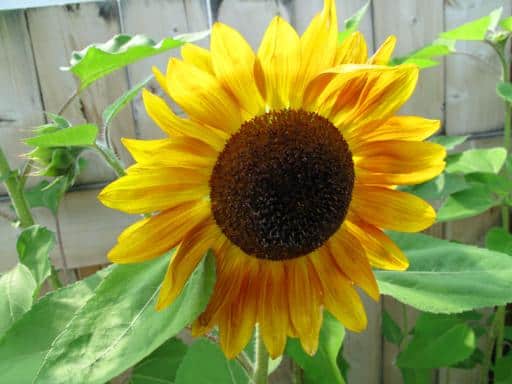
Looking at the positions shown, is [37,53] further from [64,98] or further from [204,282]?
[204,282]

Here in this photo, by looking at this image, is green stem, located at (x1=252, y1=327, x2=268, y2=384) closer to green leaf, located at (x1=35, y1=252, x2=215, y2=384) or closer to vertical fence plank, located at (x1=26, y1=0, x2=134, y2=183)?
green leaf, located at (x1=35, y1=252, x2=215, y2=384)

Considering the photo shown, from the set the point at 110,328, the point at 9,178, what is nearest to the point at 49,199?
the point at 9,178

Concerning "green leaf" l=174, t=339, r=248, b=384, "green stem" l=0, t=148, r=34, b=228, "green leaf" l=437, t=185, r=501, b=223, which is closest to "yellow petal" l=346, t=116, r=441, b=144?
"green leaf" l=174, t=339, r=248, b=384

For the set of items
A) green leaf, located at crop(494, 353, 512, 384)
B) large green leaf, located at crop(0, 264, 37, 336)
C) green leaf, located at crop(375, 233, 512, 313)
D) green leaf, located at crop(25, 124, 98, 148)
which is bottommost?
Result: green leaf, located at crop(494, 353, 512, 384)

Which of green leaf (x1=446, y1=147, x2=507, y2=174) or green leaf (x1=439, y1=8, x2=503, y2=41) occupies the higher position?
green leaf (x1=439, y1=8, x2=503, y2=41)

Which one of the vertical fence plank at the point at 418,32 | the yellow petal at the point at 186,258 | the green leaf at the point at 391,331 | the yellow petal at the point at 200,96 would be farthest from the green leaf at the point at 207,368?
the vertical fence plank at the point at 418,32

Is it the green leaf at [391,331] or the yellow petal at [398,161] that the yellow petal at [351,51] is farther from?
the green leaf at [391,331]
